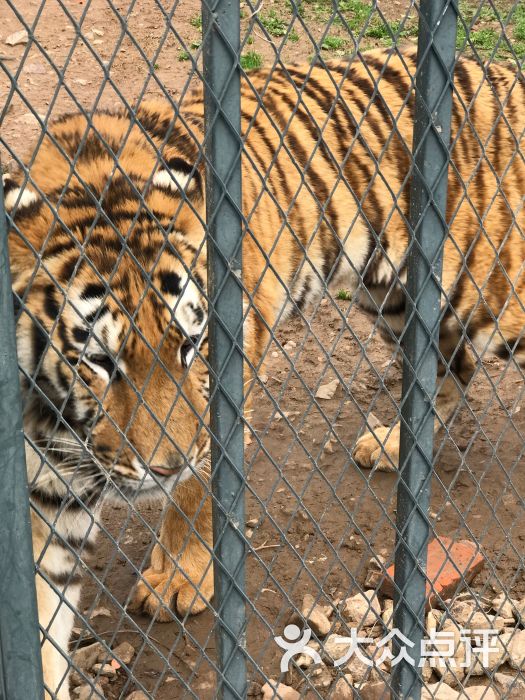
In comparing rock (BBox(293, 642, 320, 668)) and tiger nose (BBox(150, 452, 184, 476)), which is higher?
tiger nose (BBox(150, 452, 184, 476))

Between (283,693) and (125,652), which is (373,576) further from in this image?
(125,652)

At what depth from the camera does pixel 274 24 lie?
6.55 m

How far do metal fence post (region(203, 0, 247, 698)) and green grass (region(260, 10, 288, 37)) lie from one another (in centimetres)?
485

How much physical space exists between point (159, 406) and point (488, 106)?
1676 mm

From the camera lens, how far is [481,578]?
11.2 feet

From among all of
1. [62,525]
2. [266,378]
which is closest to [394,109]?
[266,378]

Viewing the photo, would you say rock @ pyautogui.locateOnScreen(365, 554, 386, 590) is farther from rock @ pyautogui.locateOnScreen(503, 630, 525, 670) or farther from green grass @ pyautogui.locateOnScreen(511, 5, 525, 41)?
green grass @ pyautogui.locateOnScreen(511, 5, 525, 41)

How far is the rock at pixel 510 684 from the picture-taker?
9.36 feet

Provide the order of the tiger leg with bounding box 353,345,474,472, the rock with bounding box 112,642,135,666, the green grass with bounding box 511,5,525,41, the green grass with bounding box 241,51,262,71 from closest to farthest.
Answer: the rock with bounding box 112,642,135,666 < the tiger leg with bounding box 353,345,474,472 < the green grass with bounding box 241,51,262,71 < the green grass with bounding box 511,5,525,41

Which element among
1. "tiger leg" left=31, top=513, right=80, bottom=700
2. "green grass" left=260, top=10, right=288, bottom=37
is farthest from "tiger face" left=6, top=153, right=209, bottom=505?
"green grass" left=260, top=10, right=288, bottom=37

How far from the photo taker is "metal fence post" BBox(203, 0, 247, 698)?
1.83 m

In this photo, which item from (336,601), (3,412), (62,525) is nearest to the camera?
(3,412)

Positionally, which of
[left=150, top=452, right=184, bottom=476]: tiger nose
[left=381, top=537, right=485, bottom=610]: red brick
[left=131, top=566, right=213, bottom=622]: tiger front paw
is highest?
[left=150, top=452, right=184, bottom=476]: tiger nose

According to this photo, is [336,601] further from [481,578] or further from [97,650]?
[97,650]
